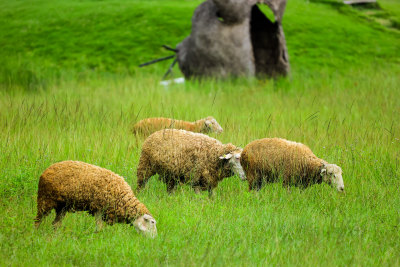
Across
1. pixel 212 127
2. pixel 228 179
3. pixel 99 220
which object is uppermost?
pixel 99 220

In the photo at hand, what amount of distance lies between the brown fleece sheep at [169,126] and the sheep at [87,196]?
10.7 feet

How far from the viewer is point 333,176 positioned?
571 centimetres

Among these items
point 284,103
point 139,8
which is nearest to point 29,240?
point 284,103

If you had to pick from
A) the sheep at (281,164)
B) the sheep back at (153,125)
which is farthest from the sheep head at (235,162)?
the sheep back at (153,125)

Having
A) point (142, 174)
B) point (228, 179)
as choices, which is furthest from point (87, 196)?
point (228, 179)

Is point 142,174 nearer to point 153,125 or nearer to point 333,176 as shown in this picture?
point 153,125

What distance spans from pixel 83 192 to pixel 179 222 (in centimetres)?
106

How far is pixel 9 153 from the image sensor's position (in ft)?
21.5

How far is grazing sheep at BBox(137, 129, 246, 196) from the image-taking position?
5.86 meters

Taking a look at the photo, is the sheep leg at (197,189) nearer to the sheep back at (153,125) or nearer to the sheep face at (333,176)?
the sheep face at (333,176)

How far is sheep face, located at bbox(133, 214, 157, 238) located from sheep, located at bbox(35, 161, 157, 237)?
0.15 feet

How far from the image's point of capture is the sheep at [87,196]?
4715mm

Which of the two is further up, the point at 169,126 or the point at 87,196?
the point at 87,196

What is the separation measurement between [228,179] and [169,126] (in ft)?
6.58
